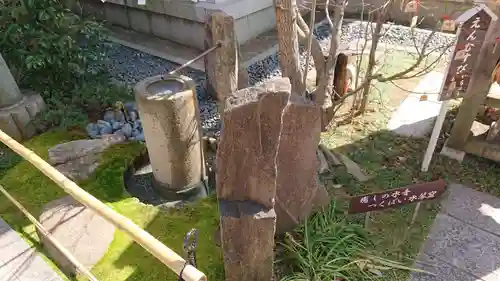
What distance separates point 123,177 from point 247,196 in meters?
2.51

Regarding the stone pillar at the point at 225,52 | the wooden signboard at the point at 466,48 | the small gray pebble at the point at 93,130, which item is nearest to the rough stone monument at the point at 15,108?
the small gray pebble at the point at 93,130

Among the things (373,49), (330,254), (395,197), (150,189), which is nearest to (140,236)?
(330,254)

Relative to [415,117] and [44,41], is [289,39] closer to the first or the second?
[415,117]

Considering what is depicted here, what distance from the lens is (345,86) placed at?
6.06m

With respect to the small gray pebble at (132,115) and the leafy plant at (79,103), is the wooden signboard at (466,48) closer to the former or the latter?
the small gray pebble at (132,115)

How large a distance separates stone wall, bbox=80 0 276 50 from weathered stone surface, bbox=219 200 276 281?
6.04m

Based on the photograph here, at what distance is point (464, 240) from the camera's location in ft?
13.2

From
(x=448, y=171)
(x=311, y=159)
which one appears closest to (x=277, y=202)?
(x=311, y=159)

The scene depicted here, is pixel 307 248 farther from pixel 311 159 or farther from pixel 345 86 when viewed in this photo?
pixel 345 86

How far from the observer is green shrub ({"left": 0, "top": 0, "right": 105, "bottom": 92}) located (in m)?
5.44

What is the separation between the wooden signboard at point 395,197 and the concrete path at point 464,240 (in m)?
0.76

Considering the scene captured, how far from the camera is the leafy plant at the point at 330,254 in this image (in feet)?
11.4

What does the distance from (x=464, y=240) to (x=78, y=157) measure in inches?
181

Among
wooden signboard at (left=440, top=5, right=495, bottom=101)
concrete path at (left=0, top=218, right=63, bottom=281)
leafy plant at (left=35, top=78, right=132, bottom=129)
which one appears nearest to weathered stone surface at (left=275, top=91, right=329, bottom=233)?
wooden signboard at (left=440, top=5, right=495, bottom=101)
